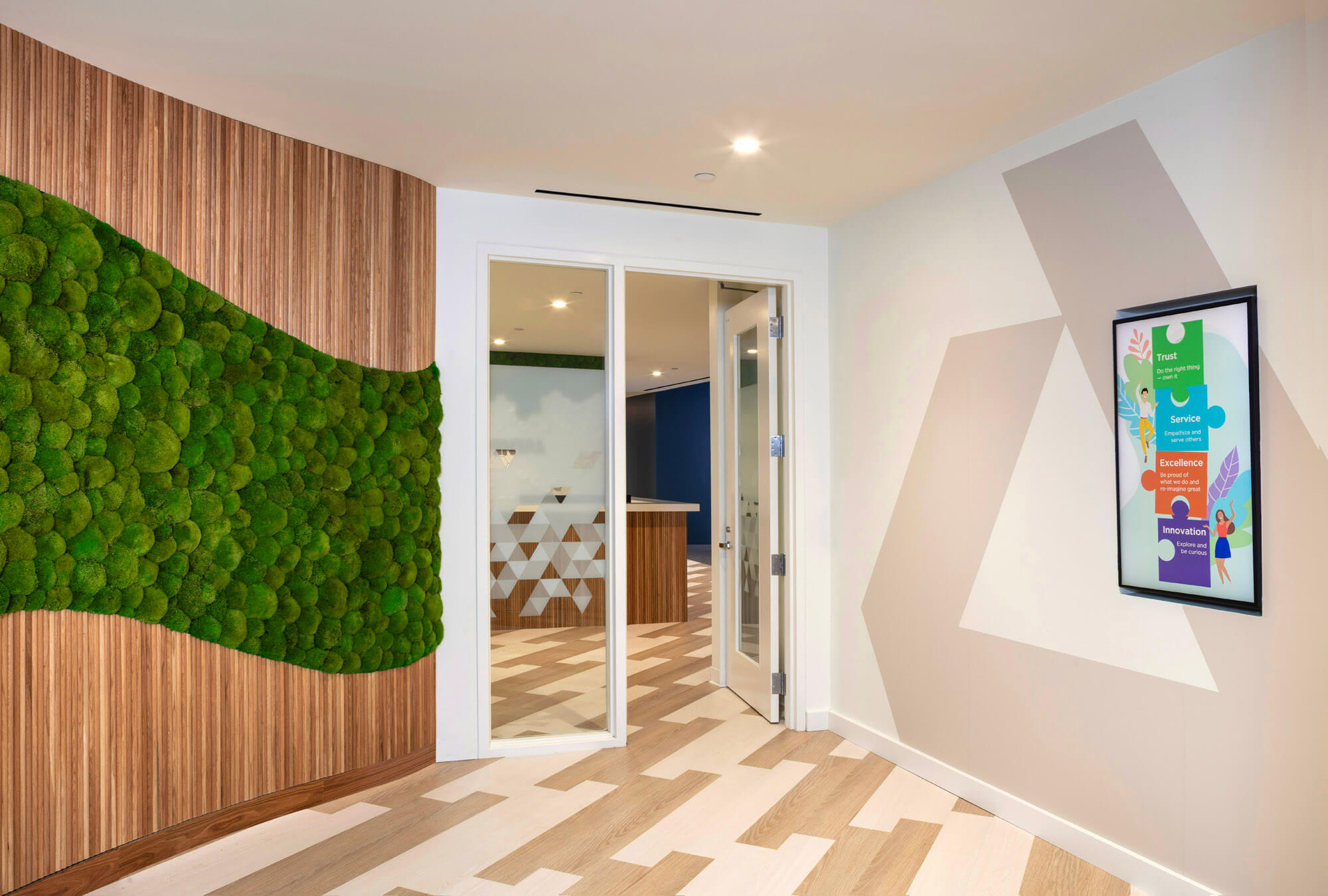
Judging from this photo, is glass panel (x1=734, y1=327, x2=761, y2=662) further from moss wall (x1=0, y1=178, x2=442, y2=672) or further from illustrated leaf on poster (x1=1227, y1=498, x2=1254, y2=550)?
illustrated leaf on poster (x1=1227, y1=498, x2=1254, y2=550)

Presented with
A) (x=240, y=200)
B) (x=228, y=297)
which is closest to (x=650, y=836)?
(x=228, y=297)

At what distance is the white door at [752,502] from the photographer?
453 cm

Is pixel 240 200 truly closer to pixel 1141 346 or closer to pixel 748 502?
pixel 748 502

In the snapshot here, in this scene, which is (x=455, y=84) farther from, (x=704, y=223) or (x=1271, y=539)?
(x=1271, y=539)

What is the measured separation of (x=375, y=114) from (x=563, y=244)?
45.5 inches

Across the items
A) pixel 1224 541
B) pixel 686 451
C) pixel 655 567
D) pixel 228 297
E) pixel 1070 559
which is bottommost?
pixel 655 567

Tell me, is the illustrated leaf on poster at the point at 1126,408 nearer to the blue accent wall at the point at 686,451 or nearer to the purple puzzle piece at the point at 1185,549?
the purple puzzle piece at the point at 1185,549

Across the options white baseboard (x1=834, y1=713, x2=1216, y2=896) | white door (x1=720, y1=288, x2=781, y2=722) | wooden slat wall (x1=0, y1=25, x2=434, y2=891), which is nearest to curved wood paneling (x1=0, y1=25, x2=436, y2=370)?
wooden slat wall (x1=0, y1=25, x2=434, y2=891)

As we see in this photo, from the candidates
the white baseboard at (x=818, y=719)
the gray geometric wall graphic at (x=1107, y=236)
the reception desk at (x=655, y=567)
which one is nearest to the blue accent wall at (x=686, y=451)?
the reception desk at (x=655, y=567)

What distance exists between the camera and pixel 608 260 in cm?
410

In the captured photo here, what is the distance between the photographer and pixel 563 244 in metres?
4.03

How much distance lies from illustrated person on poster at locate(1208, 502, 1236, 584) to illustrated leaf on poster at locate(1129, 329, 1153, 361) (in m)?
0.53

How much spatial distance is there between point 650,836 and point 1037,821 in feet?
4.64

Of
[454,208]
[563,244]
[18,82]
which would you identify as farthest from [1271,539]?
[18,82]
